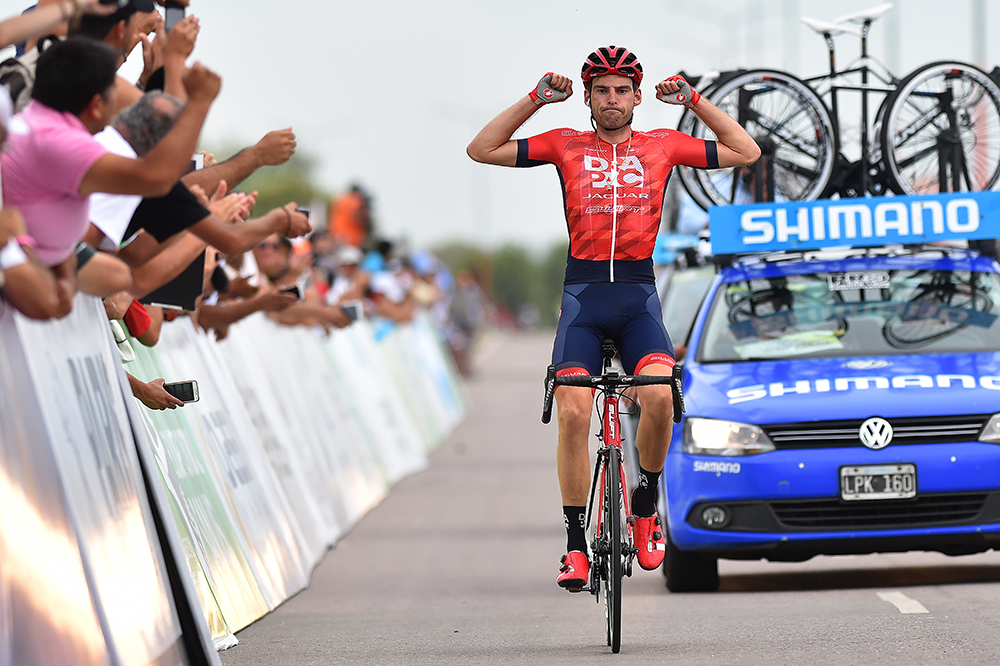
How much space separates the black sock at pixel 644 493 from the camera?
27.5 ft

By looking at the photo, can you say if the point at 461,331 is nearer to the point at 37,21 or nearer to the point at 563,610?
the point at 563,610

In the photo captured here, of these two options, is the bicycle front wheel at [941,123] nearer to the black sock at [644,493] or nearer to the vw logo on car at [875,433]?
the vw logo on car at [875,433]

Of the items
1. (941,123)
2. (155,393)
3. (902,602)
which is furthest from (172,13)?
(941,123)

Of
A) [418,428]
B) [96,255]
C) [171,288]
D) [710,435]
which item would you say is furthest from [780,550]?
[418,428]

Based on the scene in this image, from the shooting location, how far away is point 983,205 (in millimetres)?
10711

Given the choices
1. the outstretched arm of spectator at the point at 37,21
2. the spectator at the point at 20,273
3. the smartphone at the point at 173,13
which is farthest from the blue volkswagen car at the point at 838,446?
the spectator at the point at 20,273

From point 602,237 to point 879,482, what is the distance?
2307mm

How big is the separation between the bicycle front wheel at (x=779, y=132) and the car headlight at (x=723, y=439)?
6.14ft

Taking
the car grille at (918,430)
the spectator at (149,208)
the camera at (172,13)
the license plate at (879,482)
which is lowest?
the license plate at (879,482)

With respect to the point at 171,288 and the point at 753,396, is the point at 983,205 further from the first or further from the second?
the point at 171,288

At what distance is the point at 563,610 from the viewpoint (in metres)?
9.67

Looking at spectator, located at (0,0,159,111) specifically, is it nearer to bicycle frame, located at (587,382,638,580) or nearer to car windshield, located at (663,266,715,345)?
bicycle frame, located at (587,382,638,580)

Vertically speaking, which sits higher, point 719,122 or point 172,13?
point 172,13

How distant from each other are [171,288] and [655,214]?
227 centimetres
